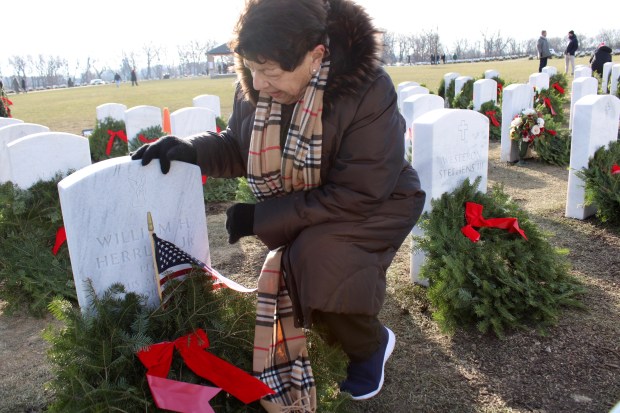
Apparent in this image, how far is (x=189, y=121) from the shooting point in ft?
21.2

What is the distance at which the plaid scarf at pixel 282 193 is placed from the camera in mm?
2225

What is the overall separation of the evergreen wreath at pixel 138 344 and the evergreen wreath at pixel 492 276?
1026 mm

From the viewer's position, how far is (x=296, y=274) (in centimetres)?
231

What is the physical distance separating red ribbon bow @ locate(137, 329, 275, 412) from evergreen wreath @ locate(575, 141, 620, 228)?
3.68 metres

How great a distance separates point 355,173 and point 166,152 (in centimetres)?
84

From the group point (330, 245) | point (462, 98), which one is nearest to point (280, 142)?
point (330, 245)

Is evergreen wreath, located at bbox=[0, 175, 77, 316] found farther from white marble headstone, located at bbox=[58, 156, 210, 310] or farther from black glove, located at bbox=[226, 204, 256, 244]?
black glove, located at bbox=[226, 204, 256, 244]

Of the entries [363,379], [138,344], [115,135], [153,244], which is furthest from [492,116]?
[138,344]

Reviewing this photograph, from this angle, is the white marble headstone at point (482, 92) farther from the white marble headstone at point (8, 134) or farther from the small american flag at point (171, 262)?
the small american flag at point (171, 262)

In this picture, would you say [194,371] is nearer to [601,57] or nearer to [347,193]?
[347,193]

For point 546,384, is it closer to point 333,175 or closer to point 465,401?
point 465,401

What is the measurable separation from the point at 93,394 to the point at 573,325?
8.58 ft

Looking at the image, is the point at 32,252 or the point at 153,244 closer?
the point at 153,244

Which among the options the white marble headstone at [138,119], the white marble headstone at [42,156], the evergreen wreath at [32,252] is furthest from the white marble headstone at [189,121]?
the evergreen wreath at [32,252]
